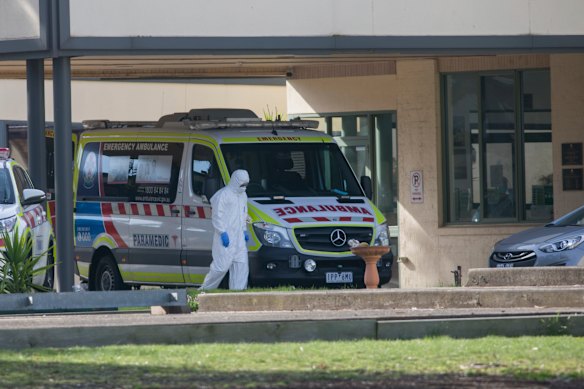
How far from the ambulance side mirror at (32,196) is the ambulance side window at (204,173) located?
2.12 metres

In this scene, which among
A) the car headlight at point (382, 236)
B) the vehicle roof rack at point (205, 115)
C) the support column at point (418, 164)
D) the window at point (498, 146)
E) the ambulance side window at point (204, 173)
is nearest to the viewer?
the car headlight at point (382, 236)

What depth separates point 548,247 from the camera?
1977 cm

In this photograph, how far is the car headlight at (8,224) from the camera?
1875 cm

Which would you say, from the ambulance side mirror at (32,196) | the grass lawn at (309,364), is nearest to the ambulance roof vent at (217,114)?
the ambulance side mirror at (32,196)

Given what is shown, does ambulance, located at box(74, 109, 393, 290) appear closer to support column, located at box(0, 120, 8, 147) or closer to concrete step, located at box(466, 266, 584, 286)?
concrete step, located at box(466, 266, 584, 286)

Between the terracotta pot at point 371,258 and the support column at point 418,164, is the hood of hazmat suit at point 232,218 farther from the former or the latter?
Result: the support column at point 418,164

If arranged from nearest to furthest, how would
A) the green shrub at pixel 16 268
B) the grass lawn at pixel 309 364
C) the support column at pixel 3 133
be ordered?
1. the grass lawn at pixel 309 364
2. the green shrub at pixel 16 268
3. the support column at pixel 3 133

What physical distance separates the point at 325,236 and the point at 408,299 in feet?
13.0

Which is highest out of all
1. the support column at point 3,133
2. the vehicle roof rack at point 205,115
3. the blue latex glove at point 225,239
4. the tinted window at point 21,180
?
the support column at point 3,133

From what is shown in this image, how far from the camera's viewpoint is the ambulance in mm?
19406

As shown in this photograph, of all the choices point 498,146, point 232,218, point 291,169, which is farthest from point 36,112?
point 498,146

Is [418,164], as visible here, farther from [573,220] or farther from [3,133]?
[3,133]

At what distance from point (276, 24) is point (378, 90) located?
5680 mm

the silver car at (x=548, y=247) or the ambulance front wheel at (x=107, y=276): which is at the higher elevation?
the silver car at (x=548, y=247)
